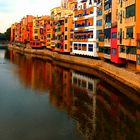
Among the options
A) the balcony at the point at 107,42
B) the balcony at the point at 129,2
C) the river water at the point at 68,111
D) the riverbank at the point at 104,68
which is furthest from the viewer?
the balcony at the point at 107,42

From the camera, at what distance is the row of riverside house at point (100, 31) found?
44.8 m

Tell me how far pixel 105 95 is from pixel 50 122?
13.2 meters

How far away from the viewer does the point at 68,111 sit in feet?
109

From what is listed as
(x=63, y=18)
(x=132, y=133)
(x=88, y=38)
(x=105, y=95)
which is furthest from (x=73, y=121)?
(x=63, y=18)

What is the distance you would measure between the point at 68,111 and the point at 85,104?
378cm

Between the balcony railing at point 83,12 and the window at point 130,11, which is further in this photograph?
the balcony railing at point 83,12

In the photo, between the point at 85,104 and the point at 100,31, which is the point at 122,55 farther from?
the point at 100,31

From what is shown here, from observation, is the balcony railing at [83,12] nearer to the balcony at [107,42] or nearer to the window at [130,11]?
the balcony at [107,42]

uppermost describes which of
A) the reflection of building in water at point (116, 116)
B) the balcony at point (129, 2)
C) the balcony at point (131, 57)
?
the balcony at point (129, 2)

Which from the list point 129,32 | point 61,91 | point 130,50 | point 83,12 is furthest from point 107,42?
point 83,12

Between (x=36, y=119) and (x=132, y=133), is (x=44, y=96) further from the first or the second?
(x=132, y=133)

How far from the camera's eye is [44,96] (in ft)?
136

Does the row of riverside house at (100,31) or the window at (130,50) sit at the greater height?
the row of riverside house at (100,31)

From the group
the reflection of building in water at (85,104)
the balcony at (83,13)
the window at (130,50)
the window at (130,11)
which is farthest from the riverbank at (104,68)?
the balcony at (83,13)
